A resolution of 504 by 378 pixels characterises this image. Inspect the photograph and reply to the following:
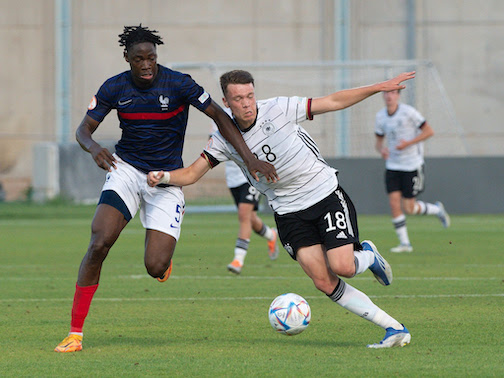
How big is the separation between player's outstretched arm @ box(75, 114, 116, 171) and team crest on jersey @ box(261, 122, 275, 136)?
3.45ft

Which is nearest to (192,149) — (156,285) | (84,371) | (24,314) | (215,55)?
A: (215,55)

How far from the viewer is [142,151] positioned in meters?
6.90

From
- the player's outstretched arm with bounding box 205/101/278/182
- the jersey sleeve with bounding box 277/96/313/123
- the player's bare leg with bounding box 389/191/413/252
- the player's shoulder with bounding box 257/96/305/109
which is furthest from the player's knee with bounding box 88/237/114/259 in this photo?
the player's bare leg with bounding box 389/191/413/252

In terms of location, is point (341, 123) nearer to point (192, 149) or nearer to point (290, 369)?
point (192, 149)

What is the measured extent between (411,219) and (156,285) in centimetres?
1154

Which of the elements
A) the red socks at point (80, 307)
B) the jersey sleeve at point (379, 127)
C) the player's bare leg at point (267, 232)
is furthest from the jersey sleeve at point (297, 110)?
the jersey sleeve at point (379, 127)

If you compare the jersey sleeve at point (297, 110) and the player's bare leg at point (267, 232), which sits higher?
the jersey sleeve at point (297, 110)

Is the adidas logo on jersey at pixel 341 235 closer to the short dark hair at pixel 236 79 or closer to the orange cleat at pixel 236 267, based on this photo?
the short dark hair at pixel 236 79

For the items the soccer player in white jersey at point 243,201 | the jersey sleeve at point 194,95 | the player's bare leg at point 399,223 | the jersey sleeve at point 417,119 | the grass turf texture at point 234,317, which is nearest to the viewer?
the grass turf texture at point 234,317

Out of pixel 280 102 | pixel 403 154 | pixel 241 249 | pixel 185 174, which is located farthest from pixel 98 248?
pixel 403 154

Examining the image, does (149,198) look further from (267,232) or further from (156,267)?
(267,232)

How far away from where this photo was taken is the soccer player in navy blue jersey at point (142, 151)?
6.32m

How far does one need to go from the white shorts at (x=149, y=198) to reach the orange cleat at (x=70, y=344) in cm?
101

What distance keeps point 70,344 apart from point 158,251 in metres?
1.06
